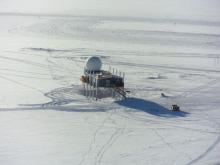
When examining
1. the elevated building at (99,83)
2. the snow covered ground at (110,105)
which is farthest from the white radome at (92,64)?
the snow covered ground at (110,105)

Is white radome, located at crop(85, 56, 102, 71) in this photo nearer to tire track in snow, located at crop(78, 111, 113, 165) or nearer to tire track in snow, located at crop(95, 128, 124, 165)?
tire track in snow, located at crop(78, 111, 113, 165)

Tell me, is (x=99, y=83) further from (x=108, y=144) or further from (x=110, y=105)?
(x=108, y=144)

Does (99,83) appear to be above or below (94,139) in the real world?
above

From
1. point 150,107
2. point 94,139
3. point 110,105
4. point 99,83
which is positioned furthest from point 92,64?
point 94,139

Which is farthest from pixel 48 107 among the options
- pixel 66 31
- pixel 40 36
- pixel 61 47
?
pixel 66 31

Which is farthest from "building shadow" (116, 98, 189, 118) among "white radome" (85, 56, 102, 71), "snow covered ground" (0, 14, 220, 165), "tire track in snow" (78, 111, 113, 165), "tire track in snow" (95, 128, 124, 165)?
"white radome" (85, 56, 102, 71)

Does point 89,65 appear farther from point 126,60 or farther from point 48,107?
point 126,60
